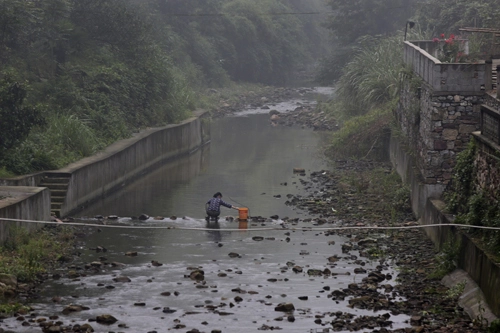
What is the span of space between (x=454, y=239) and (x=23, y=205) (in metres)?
11.2

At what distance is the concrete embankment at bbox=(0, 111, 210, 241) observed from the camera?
24.9 metres

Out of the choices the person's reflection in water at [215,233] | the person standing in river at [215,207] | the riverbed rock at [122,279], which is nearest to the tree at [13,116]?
the person standing in river at [215,207]

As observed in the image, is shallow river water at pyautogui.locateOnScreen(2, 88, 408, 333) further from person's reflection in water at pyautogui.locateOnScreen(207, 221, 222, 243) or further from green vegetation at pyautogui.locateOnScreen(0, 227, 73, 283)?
green vegetation at pyautogui.locateOnScreen(0, 227, 73, 283)

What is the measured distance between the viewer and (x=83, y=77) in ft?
133

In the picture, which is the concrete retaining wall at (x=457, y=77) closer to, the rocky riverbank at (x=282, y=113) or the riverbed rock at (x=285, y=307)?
the riverbed rock at (x=285, y=307)

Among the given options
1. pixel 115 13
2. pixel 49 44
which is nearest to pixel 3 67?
pixel 49 44

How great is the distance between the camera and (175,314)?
60.7 ft

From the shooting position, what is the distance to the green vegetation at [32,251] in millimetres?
20641

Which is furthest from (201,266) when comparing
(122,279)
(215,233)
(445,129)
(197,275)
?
(445,129)

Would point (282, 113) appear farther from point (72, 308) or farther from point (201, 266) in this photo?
point (72, 308)

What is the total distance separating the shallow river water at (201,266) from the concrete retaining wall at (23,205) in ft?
5.25

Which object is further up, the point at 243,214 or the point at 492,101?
the point at 492,101

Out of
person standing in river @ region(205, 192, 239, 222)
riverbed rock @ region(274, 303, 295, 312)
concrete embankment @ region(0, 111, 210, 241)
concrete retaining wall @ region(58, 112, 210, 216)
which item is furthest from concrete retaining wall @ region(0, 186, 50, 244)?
riverbed rock @ region(274, 303, 295, 312)

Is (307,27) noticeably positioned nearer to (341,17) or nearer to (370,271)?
(341,17)
